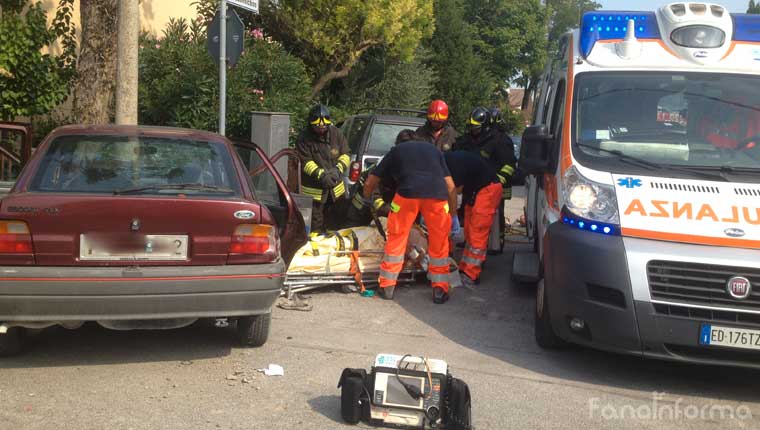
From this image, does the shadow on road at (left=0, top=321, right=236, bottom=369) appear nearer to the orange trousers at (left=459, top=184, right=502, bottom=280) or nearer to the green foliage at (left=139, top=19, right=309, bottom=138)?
the orange trousers at (left=459, top=184, right=502, bottom=280)

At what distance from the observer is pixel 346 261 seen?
848 centimetres

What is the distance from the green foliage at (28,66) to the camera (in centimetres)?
1145

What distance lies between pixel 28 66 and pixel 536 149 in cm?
773

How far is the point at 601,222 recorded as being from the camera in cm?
590

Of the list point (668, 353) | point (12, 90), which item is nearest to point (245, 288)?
point (668, 353)

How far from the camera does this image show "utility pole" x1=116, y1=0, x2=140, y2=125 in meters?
8.67

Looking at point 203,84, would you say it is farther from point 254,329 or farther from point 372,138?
point 254,329

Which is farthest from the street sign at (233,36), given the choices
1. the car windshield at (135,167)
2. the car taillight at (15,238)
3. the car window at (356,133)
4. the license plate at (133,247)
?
the car taillight at (15,238)

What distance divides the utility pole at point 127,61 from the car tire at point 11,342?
3.29 metres

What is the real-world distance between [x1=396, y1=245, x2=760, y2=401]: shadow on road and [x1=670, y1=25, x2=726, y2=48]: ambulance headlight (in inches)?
94.8

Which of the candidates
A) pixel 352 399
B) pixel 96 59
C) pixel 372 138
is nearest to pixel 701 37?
pixel 352 399

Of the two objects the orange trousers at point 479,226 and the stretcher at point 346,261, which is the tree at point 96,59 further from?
the orange trousers at point 479,226

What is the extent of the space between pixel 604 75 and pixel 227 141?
2868 millimetres

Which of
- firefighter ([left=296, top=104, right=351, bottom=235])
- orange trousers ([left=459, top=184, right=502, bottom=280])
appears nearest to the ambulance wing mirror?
orange trousers ([left=459, top=184, right=502, bottom=280])
